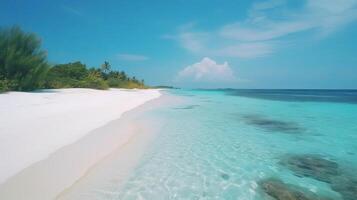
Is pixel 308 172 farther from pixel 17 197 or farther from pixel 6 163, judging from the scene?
pixel 6 163

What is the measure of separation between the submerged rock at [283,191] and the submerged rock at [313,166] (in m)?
0.77

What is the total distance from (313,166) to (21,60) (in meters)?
18.8

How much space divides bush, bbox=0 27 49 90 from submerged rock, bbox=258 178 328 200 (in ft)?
54.5

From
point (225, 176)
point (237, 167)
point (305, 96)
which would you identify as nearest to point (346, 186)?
point (237, 167)

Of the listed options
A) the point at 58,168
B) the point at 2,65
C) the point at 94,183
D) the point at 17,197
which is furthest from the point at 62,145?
the point at 2,65

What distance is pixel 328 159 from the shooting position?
578 centimetres

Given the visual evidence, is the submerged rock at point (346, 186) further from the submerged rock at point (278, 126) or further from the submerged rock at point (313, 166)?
the submerged rock at point (278, 126)

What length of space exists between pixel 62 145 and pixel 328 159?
614cm

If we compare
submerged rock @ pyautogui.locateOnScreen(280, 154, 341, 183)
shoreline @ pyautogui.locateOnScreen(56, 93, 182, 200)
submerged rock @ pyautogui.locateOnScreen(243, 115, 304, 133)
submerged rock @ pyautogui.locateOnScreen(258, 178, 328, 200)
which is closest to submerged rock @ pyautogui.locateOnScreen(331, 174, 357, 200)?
submerged rock @ pyautogui.locateOnScreen(280, 154, 341, 183)

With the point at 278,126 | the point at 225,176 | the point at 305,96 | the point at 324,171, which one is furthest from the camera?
the point at 305,96

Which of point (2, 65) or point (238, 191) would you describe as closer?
point (238, 191)

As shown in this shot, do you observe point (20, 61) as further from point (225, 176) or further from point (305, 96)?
point (305, 96)

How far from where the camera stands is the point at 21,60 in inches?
669

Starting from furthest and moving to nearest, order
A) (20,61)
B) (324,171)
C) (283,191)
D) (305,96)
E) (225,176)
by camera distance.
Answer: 1. (305,96)
2. (20,61)
3. (324,171)
4. (225,176)
5. (283,191)
